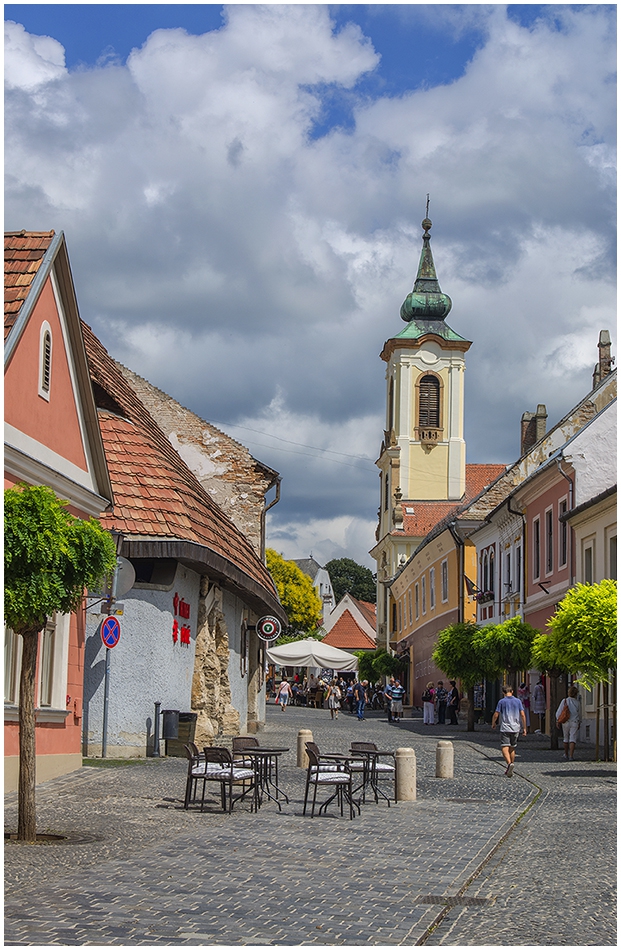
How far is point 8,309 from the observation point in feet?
47.4

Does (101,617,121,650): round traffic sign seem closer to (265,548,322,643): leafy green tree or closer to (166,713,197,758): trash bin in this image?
(166,713,197,758): trash bin

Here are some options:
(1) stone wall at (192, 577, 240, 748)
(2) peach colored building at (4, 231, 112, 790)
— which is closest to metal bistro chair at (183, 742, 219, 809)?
(2) peach colored building at (4, 231, 112, 790)

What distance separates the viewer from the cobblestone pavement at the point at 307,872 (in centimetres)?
735

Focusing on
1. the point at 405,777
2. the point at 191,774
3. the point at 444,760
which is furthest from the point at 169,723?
the point at 191,774

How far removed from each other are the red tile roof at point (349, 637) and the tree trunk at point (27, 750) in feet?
277

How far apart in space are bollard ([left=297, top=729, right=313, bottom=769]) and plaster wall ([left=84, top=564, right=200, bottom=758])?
101 inches

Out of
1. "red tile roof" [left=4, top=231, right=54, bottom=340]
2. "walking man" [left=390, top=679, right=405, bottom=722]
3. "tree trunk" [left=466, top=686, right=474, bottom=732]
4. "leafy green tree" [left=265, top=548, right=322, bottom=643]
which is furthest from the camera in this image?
"leafy green tree" [left=265, top=548, right=322, bottom=643]

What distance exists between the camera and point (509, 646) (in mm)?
31500

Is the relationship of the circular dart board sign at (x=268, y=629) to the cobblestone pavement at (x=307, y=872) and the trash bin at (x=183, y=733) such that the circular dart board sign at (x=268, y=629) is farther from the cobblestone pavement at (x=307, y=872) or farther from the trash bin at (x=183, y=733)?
the cobblestone pavement at (x=307, y=872)

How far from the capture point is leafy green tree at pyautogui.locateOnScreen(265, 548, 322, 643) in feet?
286

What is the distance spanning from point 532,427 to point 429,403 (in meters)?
37.8

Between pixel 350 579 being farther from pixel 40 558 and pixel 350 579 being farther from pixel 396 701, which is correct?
pixel 40 558

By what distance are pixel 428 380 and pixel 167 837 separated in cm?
7999

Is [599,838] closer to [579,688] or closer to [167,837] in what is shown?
[167,837]
